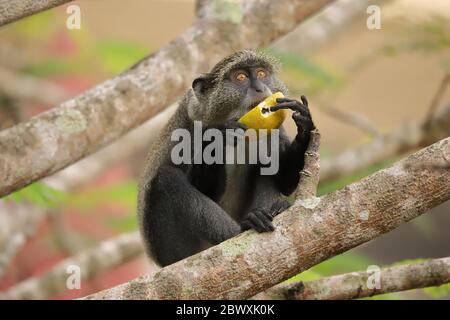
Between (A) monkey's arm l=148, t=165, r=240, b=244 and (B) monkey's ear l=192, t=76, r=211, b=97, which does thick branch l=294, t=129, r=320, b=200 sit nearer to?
(A) monkey's arm l=148, t=165, r=240, b=244

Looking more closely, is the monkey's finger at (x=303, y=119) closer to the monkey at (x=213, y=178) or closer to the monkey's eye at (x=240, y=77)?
the monkey at (x=213, y=178)

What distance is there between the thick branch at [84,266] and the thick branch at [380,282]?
2.90 metres

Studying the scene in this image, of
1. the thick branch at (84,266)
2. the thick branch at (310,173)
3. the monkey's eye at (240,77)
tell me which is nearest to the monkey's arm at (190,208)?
the monkey's eye at (240,77)

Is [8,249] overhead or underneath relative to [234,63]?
underneath

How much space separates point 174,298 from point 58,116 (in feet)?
6.03

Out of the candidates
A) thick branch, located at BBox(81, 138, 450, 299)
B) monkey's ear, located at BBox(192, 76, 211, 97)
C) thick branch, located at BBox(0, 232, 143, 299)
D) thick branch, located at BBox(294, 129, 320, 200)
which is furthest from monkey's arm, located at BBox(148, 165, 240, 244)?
thick branch, located at BBox(0, 232, 143, 299)

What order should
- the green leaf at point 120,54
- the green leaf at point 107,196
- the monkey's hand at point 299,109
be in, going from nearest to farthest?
the monkey's hand at point 299,109
the green leaf at point 107,196
the green leaf at point 120,54

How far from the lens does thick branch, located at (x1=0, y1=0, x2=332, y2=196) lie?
492 cm

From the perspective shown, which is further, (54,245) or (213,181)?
(54,245)

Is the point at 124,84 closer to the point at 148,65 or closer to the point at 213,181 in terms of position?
the point at 148,65

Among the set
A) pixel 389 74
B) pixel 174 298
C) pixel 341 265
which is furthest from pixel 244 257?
pixel 389 74

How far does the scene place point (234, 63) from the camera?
221 inches

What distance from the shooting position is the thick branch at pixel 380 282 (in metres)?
4.23

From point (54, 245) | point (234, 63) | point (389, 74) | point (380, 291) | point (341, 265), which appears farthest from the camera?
point (389, 74)
